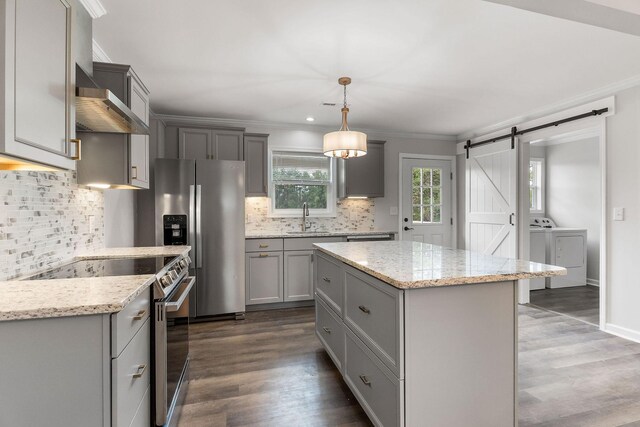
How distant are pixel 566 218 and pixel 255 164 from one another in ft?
17.6

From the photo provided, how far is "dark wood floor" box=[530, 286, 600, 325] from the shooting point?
3.75 meters

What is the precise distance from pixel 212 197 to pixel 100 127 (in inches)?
63.4

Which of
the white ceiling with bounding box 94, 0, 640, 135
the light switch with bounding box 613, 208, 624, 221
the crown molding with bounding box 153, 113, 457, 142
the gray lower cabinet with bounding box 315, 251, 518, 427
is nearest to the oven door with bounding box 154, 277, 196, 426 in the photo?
the gray lower cabinet with bounding box 315, 251, 518, 427

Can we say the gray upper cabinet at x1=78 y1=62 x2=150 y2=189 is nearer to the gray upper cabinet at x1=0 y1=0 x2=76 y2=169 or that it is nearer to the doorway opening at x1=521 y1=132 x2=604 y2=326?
the gray upper cabinet at x1=0 y1=0 x2=76 y2=169

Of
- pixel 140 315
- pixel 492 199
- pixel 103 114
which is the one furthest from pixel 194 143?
pixel 492 199

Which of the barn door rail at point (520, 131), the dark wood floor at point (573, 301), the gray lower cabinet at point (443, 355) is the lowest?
the dark wood floor at point (573, 301)

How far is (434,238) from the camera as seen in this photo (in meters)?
5.29

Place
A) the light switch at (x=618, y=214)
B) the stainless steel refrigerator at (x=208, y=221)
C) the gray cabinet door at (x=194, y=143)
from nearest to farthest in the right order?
1. the light switch at (x=618, y=214)
2. the stainless steel refrigerator at (x=208, y=221)
3. the gray cabinet door at (x=194, y=143)

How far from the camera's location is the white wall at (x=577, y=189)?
5184 mm

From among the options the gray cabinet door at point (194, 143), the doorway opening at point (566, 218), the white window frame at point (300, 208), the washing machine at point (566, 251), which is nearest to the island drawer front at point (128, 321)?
the gray cabinet door at point (194, 143)

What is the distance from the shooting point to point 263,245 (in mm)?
3945

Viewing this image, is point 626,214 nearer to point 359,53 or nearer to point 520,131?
point 520,131

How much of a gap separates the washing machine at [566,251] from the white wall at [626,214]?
1.56 meters

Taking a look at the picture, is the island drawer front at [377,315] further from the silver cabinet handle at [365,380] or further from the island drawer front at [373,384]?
the silver cabinet handle at [365,380]
